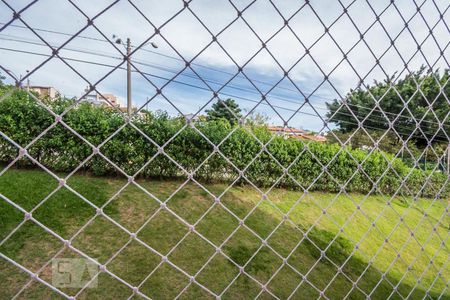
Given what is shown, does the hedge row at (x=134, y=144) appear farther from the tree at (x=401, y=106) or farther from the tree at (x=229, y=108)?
the tree at (x=229, y=108)

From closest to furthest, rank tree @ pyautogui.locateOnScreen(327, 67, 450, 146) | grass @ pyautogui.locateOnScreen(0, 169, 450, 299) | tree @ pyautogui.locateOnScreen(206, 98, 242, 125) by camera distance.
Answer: tree @ pyautogui.locateOnScreen(206, 98, 242, 125) → tree @ pyautogui.locateOnScreen(327, 67, 450, 146) → grass @ pyautogui.locateOnScreen(0, 169, 450, 299)

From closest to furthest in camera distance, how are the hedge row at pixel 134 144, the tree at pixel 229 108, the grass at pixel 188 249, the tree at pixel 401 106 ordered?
the tree at pixel 229 108, the tree at pixel 401 106, the grass at pixel 188 249, the hedge row at pixel 134 144

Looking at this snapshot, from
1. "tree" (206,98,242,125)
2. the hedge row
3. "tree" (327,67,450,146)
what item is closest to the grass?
the hedge row

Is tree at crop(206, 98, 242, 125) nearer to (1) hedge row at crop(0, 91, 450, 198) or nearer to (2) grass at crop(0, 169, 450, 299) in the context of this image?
(2) grass at crop(0, 169, 450, 299)

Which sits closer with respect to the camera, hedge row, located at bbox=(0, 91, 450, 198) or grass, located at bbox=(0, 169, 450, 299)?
grass, located at bbox=(0, 169, 450, 299)

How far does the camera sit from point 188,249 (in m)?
3.01

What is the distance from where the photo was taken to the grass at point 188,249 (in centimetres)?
240

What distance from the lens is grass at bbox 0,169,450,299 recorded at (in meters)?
2.40

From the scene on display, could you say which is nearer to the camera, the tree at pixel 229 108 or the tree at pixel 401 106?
the tree at pixel 229 108

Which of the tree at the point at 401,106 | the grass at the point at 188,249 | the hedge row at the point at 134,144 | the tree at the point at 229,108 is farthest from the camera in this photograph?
the hedge row at the point at 134,144

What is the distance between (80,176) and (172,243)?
87.6 inches

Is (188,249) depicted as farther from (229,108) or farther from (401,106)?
(401,106)

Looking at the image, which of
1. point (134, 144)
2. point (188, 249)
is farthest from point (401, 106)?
point (134, 144)

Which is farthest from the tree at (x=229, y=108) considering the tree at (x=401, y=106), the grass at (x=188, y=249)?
the grass at (x=188, y=249)
